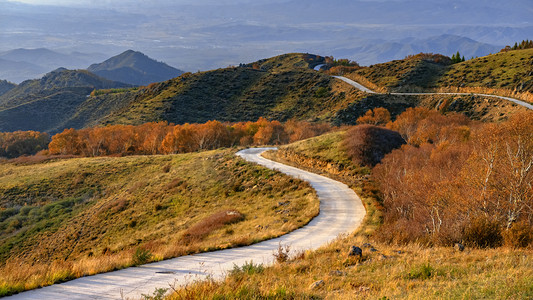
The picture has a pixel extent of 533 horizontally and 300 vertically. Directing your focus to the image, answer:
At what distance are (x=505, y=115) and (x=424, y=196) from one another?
52437 mm

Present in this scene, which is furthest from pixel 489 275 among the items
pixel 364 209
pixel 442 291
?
pixel 364 209

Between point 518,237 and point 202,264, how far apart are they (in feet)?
38.0

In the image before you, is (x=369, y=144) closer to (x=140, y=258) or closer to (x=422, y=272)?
(x=422, y=272)

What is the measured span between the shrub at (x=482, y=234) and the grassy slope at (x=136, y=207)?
9419 mm

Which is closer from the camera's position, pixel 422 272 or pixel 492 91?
pixel 422 272

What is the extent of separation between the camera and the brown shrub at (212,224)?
831 inches

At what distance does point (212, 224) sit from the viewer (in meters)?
23.1

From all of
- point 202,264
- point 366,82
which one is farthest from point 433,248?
point 366,82

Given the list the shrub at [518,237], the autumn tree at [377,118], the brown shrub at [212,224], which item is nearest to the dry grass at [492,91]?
the autumn tree at [377,118]

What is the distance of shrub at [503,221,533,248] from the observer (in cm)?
1170

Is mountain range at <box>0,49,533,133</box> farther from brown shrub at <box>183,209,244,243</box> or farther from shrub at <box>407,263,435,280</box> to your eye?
shrub at <box>407,263,435,280</box>

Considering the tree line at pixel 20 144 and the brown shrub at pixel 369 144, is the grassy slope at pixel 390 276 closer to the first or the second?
the brown shrub at pixel 369 144

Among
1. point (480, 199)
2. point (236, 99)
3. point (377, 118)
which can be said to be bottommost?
point (480, 199)

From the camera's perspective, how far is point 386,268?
10195 mm
